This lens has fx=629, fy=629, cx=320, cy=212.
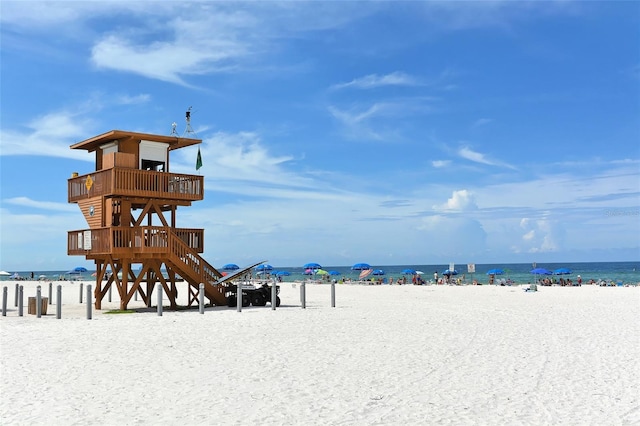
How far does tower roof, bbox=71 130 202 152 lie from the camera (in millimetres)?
25000

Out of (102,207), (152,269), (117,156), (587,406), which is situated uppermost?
(117,156)

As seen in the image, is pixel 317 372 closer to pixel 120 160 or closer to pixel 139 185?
pixel 139 185

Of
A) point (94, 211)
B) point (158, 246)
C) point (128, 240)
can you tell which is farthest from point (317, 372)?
point (94, 211)

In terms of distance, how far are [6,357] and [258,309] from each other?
12213 mm

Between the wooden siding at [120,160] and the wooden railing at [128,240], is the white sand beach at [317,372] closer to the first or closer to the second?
the wooden railing at [128,240]

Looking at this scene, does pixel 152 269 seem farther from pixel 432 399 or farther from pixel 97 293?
pixel 432 399

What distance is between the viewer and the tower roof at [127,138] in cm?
2500

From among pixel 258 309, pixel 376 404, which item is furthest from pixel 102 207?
pixel 376 404

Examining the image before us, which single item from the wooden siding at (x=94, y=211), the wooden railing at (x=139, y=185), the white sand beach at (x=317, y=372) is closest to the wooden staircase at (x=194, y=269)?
the wooden railing at (x=139, y=185)

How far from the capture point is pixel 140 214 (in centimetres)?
2475

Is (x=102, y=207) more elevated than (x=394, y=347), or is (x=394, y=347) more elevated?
(x=102, y=207)

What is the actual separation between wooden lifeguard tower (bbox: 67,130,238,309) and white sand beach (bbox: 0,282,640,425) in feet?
12.8

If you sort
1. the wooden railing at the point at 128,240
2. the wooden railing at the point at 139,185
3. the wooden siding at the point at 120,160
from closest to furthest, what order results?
1. the wooden railing at the point at 128,240
2. the wooden railing at the point at 139,185
3. the wooden siding at the point at 120,160

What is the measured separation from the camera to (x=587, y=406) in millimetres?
9586
